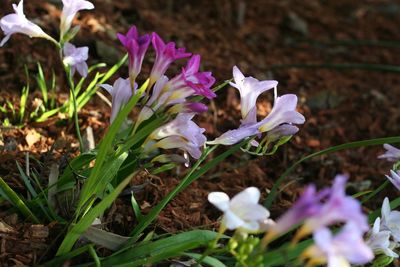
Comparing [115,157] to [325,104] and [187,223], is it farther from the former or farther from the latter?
[325,104]

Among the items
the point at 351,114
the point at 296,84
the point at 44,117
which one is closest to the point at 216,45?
the point at 296,84

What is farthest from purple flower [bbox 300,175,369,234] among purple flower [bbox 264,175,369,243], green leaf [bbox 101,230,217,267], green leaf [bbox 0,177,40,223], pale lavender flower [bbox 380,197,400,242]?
green leaf [bbox 0,177,40,223]

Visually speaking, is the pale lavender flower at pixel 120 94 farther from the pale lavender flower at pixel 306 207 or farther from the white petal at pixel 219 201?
the pale lavender flower at pixel 306 207

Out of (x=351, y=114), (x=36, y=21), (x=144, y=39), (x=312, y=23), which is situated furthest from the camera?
(x=312, y=23)

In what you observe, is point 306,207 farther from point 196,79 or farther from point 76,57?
point 76,57

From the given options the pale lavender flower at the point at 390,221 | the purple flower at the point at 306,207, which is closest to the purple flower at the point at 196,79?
the purple flower at the point at 306,207

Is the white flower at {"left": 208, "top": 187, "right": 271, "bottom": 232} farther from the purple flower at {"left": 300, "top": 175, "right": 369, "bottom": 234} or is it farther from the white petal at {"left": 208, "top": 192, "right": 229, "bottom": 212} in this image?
the purple flower at {"left": 300, "top": 175, "right": 369, "bottom": 234}
